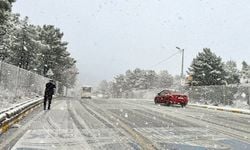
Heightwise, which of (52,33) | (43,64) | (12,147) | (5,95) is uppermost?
(52,33)

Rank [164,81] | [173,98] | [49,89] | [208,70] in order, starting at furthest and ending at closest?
[164,81]
[208,70]
[173,98]
[49,89]

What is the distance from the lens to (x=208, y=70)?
235ft

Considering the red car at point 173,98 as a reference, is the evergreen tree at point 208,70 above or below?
above

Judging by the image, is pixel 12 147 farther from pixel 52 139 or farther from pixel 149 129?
pixel 149 129

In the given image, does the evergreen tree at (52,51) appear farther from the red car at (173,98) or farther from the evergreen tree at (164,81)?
the evergreen tree at (164,81)

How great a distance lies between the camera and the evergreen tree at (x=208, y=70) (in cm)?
7044

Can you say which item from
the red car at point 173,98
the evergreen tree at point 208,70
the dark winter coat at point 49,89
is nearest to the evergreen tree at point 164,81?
the evergreen tree at point 208,70

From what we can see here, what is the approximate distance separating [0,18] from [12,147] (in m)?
26.7

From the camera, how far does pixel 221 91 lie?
129ft

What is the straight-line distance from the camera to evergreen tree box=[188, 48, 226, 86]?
7044 cm

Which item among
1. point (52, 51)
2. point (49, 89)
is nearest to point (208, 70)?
point (52, 51)

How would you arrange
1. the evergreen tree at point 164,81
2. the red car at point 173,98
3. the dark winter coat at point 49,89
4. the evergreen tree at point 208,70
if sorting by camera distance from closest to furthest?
the dark winter coat at point 49,89 → the red car at point 173,98 → the evergreen tree at point 208,70 → the evergreen tree at point 164,81

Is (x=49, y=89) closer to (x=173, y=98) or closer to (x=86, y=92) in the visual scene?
(x=173, y=98)

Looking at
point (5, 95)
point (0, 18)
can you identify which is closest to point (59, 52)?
point (0, 18)
